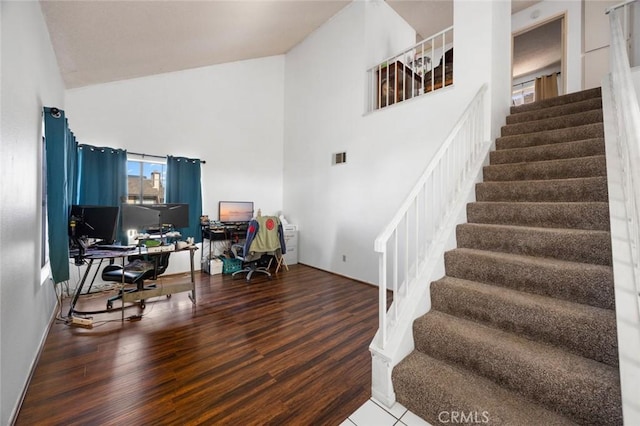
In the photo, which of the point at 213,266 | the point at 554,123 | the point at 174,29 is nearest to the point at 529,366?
the point at 554,123

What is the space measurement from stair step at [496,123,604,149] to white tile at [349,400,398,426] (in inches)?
114

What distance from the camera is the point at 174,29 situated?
2.86 metres

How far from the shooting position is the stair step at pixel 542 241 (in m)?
1.54

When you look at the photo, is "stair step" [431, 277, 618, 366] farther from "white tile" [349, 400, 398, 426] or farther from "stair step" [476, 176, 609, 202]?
"stair step" [476, 176, 609, 202]

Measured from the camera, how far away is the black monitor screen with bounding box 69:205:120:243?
274cm

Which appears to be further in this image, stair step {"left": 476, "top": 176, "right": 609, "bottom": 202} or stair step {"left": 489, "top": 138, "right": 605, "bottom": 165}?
stair step {"left": 489, "top": 138, "right": 605, "bottom": 165}

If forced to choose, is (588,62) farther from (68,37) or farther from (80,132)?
(80,132)

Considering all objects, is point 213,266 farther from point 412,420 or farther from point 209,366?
point 412,420

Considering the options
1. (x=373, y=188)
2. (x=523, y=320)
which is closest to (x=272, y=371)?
(x=523, y=320)

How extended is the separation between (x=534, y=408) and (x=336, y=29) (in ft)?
18.1

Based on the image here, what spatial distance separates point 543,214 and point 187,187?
4811 millimetres

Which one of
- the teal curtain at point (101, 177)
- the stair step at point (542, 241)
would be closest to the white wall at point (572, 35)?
the stair step at point (542, 241)

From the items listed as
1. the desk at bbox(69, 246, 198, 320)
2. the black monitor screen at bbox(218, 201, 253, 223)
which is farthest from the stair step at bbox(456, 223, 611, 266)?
the black monitor screen at bbox(218, 201, 253, 223)

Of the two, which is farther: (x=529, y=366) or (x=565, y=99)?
(x=565, y=99)
